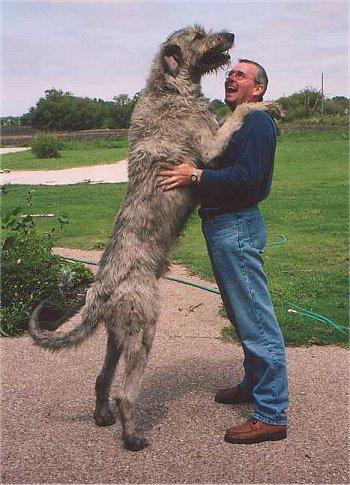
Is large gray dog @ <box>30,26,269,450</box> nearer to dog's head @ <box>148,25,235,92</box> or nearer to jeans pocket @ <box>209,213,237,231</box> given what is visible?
dog's head @ <box>148,25,235,92</box>

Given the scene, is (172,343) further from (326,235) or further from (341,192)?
(341,192)

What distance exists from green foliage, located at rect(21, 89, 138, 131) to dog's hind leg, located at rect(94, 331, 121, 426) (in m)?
59.4

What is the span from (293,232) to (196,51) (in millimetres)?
9030

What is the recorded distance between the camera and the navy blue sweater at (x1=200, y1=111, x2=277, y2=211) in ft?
15.4

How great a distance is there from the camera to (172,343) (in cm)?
731

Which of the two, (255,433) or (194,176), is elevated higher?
(194,176)

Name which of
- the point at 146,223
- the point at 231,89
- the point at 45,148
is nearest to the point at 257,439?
the point at 146,223

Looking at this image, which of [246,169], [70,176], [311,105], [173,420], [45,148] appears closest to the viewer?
[246,169]

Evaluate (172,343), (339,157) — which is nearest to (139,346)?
(172,343)

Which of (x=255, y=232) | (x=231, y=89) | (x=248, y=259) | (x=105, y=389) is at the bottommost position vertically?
(x=105, y=389)

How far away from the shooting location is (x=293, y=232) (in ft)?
45.7

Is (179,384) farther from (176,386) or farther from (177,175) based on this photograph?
(177,175)

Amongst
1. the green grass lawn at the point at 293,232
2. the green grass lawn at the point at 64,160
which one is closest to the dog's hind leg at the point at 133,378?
the green grass lawn at the point at 293,232

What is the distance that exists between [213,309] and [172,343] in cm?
132
